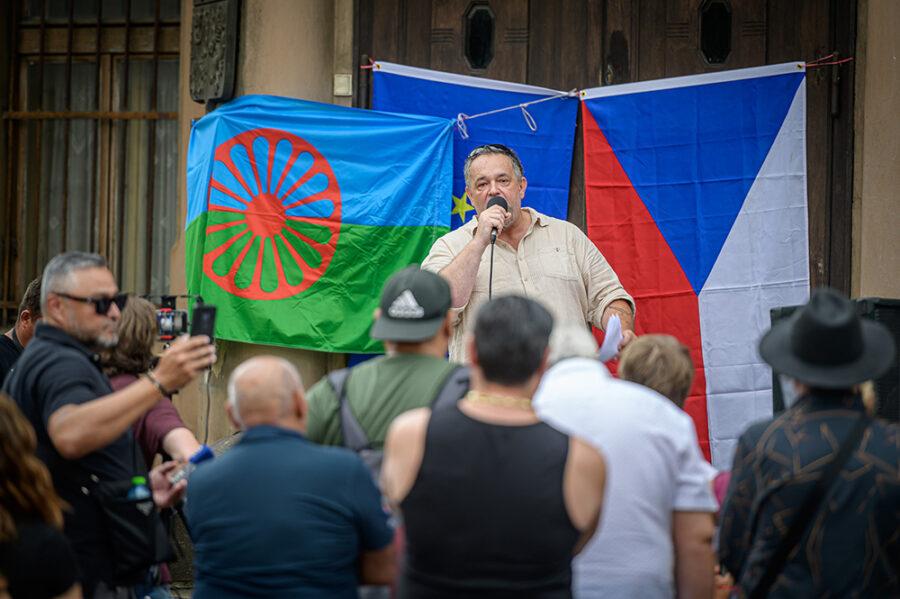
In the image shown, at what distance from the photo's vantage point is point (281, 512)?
3314mm

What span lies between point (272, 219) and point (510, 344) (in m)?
3.73

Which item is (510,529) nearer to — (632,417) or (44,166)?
(632,417)

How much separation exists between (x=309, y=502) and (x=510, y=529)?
62 centimetres

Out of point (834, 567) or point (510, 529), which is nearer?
point (510, 529)

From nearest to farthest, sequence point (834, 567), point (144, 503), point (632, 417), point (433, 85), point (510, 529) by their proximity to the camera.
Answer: point (510, 529), point (834, 567), point (632, 417), point (144, 503), point (433, 85)

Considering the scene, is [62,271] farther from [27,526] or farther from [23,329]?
[23,329]

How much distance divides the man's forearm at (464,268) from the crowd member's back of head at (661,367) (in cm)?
155

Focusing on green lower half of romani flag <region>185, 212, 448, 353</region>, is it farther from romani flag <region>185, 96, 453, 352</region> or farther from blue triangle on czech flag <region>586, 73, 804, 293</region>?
blue triangle on czech flag <region>586, 73, 804, 293</region>

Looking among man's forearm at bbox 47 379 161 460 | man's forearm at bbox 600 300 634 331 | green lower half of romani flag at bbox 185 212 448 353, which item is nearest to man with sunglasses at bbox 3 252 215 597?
man's forearm at bbox 47 379 161 460

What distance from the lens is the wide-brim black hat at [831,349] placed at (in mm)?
3320

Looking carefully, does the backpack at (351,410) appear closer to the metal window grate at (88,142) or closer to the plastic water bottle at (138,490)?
the plastic water bottle at (138,490)

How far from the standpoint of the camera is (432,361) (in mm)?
3588

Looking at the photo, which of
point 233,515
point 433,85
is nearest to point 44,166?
point 433,85

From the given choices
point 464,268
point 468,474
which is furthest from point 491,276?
point 468,474
